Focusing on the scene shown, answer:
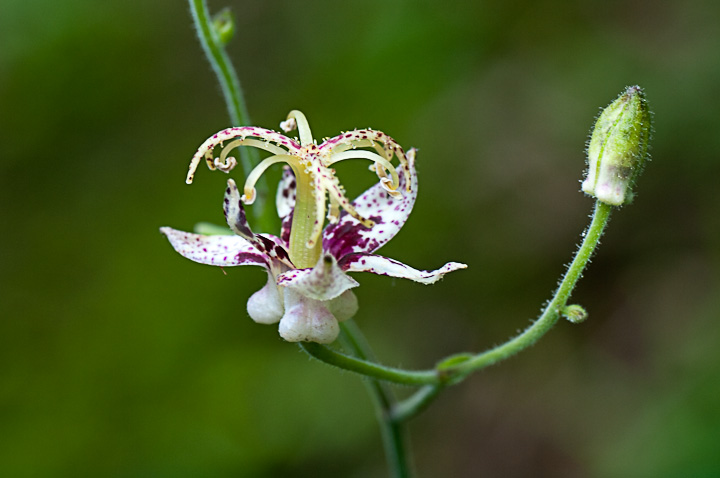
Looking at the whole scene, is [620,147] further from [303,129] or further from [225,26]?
[225,26]

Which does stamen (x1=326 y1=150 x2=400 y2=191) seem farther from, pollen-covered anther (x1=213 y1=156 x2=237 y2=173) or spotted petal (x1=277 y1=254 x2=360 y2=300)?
spotted petal (x1=277 y1=254 x2=360 y2=300)

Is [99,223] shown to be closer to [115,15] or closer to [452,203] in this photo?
[115,15]

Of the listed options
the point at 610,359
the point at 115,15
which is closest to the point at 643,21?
the point at 610,359

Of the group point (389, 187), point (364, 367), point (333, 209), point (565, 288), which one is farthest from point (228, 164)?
point (565, 288)

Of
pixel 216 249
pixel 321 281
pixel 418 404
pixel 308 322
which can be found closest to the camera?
pixel 321 281

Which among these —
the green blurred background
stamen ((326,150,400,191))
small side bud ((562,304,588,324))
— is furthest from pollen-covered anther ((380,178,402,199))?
the green blurred background

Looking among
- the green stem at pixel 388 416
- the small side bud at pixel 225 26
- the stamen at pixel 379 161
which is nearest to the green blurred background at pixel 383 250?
the green stem at pixel 388 416

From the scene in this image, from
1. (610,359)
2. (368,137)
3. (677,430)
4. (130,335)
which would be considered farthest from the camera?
(610,359)
